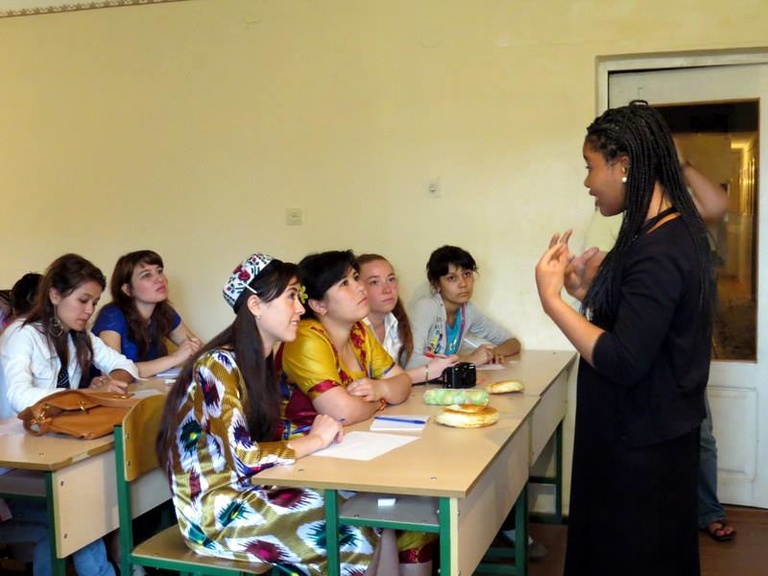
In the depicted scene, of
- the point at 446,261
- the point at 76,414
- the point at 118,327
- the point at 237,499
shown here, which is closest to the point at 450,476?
the point at 237,499

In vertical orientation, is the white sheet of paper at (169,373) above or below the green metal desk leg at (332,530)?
above

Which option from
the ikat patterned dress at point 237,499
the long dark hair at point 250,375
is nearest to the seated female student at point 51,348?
the long dark hair at point 250,375

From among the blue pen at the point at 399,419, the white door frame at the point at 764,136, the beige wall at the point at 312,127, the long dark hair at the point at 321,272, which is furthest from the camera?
the beige wall at the point at 312,127

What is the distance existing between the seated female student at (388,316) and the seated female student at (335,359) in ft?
0.96

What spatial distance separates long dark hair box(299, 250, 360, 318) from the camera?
254 cm

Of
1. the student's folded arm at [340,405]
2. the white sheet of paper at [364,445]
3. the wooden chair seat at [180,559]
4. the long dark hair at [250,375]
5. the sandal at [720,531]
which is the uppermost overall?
the long dark hair at [250,375]

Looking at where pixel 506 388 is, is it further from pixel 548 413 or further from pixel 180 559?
pixel 180 559

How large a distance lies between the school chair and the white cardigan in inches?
21.0

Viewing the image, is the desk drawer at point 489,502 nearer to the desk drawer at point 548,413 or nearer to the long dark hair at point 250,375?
the desk drawer at point 548,413

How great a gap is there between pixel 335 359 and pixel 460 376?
58cm

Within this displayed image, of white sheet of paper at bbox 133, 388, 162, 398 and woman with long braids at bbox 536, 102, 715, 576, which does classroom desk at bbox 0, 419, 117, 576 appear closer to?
white sheet of paper at bbox 133, 388, 162, 398

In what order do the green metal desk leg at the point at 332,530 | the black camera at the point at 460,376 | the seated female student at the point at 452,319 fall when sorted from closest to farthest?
the green metal desk leg at the point at 332,530 < the black camera at the point at 460,376 < the seated female student at the point at 452,319

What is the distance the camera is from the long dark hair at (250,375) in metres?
2.08

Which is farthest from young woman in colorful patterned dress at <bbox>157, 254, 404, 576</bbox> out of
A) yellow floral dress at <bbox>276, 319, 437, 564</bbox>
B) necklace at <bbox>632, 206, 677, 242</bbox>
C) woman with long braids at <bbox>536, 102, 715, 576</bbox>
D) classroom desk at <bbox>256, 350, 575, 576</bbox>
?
necklace at <bbox>632, 206, 677, 242</bbox>
